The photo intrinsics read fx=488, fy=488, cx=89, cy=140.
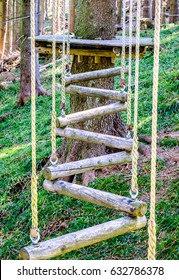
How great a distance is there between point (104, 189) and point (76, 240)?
Result: 2.14m

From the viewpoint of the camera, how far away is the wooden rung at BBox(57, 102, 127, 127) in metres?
3.67

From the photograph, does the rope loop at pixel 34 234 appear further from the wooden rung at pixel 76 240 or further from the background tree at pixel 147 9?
the background tree at pixel 147 9

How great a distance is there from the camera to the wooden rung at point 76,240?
8.19ft

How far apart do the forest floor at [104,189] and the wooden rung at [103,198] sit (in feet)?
→ 2.99

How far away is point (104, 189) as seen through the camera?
479 centimetres

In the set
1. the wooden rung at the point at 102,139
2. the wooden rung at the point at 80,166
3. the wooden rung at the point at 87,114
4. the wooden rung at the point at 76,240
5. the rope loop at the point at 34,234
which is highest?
the wooden rung at the point at 87,114

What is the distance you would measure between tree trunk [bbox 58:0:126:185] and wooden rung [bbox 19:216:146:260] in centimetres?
225

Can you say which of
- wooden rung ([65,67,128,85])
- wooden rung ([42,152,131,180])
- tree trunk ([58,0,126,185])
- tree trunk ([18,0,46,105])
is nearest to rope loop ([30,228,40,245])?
wooden rung ([42,152,131,180])

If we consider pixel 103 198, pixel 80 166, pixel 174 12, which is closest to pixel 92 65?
pixel 80 166

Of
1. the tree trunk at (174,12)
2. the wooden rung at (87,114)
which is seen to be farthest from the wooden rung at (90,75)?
the tree trunk at (174,12)

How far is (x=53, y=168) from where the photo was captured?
321cm

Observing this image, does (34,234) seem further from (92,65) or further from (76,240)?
(92,65)

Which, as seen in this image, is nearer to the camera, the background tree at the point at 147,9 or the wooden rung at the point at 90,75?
the wooden rung at the point at 90,75
